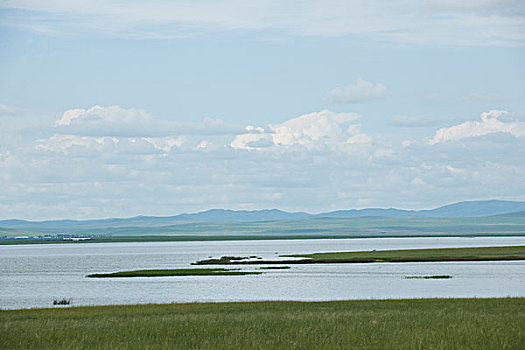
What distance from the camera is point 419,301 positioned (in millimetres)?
46500

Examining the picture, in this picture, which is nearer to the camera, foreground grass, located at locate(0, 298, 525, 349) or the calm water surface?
foreground grass, located at locate(0, 298, 525, 349)

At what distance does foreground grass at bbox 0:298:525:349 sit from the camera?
26016mm

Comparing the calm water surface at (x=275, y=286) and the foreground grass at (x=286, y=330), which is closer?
the foreground grass at (x=286, y=330)

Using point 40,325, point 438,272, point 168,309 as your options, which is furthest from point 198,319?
point 438,272

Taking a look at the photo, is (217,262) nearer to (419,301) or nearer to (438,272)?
(438,272)

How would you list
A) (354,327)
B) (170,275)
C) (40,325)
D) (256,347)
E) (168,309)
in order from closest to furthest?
(256,347)
(354,327)
(40,325)
(168,309)
(170,275)

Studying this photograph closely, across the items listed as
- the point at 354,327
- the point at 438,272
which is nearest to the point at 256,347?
the point at 354,327

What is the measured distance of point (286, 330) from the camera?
3009 cm

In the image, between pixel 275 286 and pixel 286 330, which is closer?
pixel 286 330

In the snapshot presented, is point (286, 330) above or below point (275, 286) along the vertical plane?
above

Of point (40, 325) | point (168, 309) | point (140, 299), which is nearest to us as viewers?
point (40, 325)

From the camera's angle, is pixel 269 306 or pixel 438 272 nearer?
pixel 269 306

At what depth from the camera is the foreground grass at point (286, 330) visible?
2602 cm

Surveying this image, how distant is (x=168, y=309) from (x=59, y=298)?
20.5m
